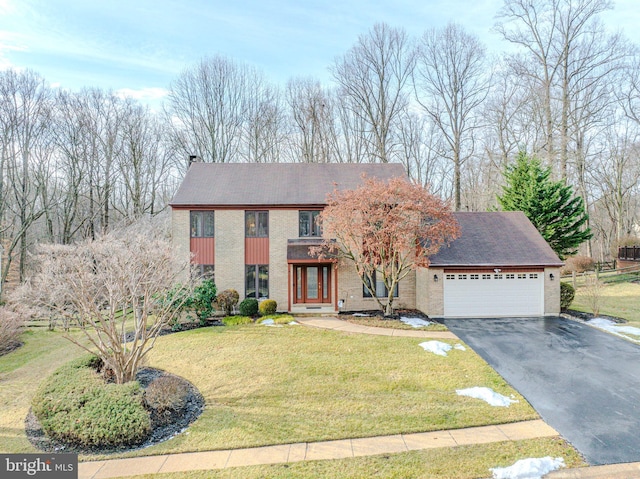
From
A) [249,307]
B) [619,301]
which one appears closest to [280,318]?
[249,307]

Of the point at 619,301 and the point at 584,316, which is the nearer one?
the point at 584,316

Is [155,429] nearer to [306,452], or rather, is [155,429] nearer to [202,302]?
[306,452]

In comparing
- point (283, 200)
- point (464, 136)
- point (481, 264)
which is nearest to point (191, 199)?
point (283, 200)

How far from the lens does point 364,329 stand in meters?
13.2

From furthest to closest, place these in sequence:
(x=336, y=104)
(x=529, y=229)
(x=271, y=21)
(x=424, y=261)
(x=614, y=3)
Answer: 1. (x=336, y=104)
2. (x=614, y=3)
3. (x=529, y=229)
4. (x=271, y=21)
5. (x=424, y=261)

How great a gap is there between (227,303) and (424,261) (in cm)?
886

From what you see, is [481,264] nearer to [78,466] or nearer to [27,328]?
[78,466]

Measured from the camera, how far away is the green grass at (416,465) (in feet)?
17.0

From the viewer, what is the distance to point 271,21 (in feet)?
52.0

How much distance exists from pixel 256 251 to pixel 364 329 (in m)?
6.53

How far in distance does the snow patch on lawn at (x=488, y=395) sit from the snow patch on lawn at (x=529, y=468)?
5.82 ft

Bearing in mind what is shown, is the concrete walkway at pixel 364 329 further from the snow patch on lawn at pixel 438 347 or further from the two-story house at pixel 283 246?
the two-story house at pixel 283 246

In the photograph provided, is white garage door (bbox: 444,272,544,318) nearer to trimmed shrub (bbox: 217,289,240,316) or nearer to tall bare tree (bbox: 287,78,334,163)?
trimmed shrub (bbox: 217,289,240,316)

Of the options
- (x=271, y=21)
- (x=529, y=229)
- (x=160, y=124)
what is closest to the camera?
(x=271, y=21)
